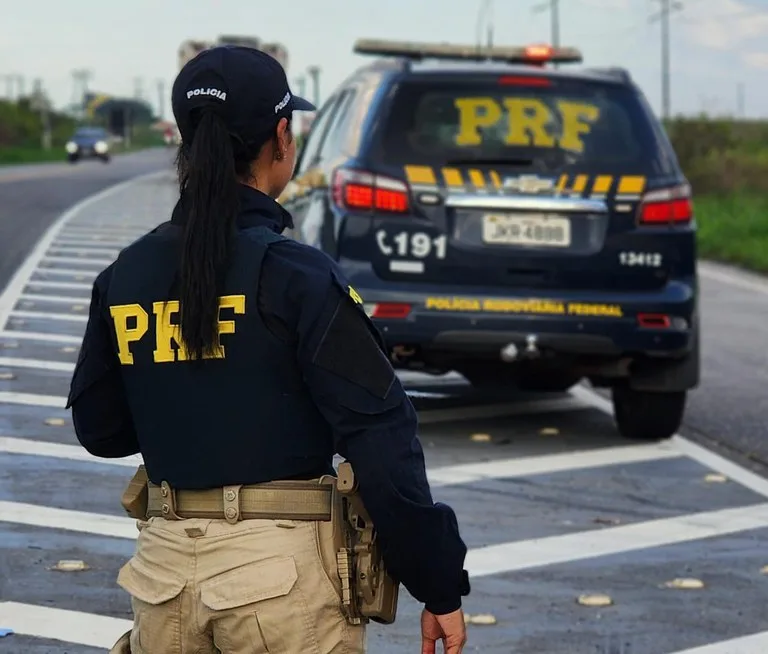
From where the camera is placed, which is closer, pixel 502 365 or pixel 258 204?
pixel 258 204

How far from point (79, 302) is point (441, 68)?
6182 millimetres

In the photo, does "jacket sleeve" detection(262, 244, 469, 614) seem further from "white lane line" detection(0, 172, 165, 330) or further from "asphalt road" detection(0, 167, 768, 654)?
"white lane line" detection(0, 172, 165, 330)

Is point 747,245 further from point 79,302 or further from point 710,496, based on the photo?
point 710,496

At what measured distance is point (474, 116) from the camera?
8133mm

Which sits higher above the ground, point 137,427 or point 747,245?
point 137,427

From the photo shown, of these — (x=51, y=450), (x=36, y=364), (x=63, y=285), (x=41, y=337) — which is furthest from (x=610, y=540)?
(x=63, y=285)

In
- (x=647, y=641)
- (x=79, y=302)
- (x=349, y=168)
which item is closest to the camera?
(x=647, y=641)

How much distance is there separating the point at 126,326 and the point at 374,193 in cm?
529

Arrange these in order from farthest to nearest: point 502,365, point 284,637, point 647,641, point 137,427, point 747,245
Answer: point 747,245 → point 502,365 → point 647,641 → point 137,427 → point 284,637

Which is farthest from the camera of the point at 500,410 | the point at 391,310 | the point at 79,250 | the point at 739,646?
the point at 79,250

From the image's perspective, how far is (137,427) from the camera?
2.78 metres

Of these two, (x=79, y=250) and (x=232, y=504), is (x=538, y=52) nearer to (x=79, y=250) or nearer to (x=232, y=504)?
(x=232, y=504)

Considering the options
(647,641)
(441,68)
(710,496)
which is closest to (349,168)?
(441,68)

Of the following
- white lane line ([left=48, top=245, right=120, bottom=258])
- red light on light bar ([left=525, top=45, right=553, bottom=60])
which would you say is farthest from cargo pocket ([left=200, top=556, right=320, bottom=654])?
white lane line ([left=48, top=245, right=120, bottom=258])
